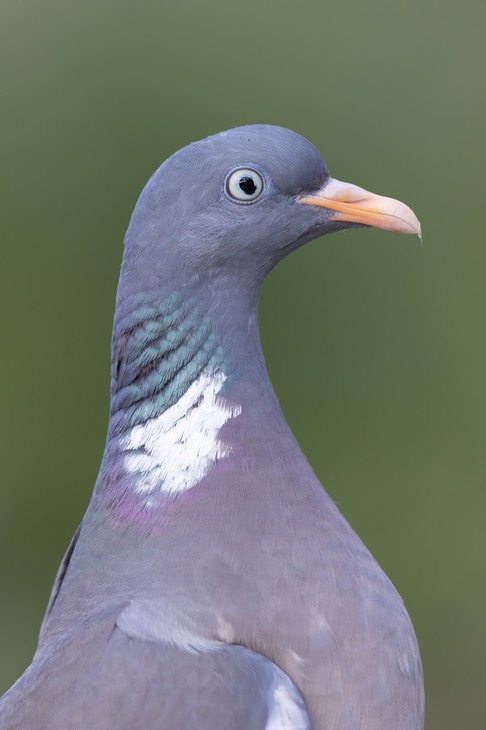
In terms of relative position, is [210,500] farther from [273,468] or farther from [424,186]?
[424,186]

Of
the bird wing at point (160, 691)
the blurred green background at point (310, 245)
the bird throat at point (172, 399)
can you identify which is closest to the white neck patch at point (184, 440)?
the bird throat at point (172, 399)

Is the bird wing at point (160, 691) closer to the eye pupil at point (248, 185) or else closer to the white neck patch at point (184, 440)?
the white neck patch at point (184, 440)

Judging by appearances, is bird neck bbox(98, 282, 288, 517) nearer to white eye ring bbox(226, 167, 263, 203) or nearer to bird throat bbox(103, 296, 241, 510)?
bird throat bbox(103, 296, 241, 510)

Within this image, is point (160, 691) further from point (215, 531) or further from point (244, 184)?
point (244, 184)

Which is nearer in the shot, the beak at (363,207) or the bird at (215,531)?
the bird at (215,531)

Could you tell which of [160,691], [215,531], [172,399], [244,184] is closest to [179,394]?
[172,399]

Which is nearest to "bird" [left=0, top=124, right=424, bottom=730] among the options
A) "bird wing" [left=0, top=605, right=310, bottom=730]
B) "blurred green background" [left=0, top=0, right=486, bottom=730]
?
"bird wing" [left=0, top=605, right=310, bottom=730]

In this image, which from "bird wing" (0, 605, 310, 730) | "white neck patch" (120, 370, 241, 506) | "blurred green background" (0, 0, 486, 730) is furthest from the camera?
"blurred green background" (0, 0, 486, 730)

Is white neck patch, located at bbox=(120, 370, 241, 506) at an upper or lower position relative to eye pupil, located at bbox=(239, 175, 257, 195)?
lower
